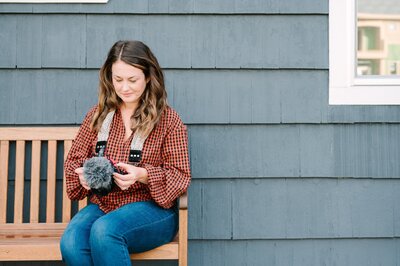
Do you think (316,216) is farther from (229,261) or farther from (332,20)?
(332,20)

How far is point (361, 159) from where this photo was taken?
2.85 m

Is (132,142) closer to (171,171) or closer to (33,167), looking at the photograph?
(171,171)

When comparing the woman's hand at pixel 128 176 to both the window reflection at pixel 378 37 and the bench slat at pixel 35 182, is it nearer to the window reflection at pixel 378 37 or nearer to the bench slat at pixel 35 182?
the bench slat at pixel 35 182

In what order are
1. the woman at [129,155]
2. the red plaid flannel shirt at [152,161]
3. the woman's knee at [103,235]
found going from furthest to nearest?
the red plaid flannel shirt at [152,161]
the woman at [129,155]
the woman's knee at [103,235]

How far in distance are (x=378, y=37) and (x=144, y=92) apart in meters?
1.34

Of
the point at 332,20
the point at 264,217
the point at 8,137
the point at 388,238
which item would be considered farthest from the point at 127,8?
the point at 388,238

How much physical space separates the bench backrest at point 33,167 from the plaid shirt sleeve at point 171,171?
1.94 feet

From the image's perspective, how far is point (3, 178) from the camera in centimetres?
275

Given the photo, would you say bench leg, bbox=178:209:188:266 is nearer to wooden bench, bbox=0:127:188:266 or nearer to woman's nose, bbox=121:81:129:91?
woman's nose, bbox=121:81:129:91

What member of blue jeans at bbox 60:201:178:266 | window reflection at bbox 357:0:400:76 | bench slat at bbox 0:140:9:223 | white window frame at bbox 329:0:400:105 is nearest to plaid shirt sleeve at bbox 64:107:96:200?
blue jeans at bbox 60:201:178:266

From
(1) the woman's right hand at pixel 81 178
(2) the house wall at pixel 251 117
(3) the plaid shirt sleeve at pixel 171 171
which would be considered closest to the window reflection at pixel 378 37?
(2) the house wall at pixel 251 117

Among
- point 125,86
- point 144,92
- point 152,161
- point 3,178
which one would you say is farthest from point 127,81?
point 3,178

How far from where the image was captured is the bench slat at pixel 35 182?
275 centimetres

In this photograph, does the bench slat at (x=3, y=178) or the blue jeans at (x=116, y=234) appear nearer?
the blue jeans at (x=116, y=234)
